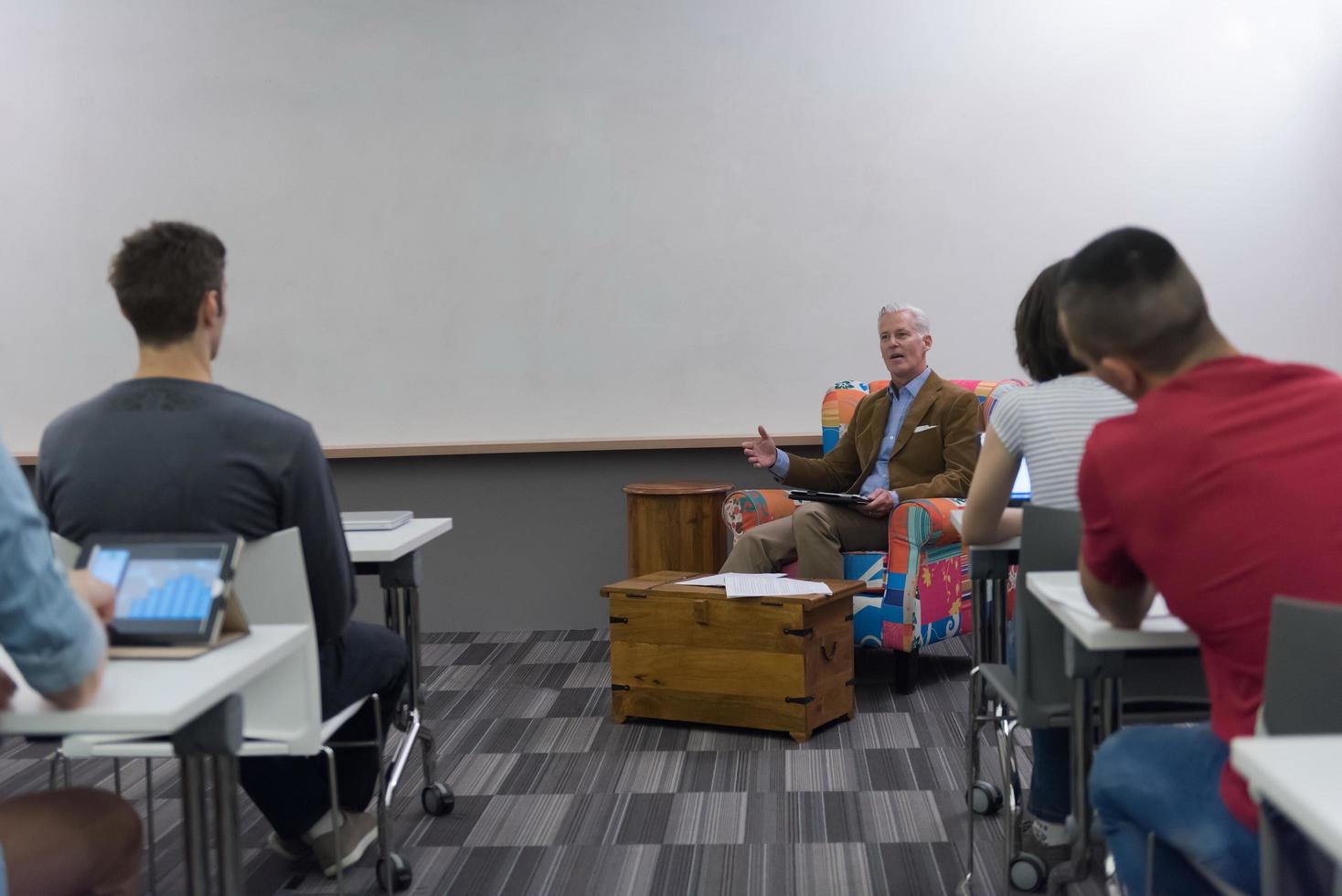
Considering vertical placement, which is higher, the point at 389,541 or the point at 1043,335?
the point at 1043,335

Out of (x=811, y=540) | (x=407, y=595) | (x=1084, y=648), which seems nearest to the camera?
(x=1084, y=648)

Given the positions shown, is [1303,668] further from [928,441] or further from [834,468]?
[834,468]

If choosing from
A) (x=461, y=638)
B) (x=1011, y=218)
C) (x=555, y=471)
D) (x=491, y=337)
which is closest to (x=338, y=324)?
(x=491, y=337)

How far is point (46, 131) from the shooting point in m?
5.22

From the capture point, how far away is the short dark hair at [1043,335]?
243 cm

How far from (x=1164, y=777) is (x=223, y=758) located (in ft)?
4.15

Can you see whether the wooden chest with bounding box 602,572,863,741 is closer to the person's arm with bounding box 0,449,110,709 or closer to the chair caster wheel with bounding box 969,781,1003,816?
the chair caster wheel with bounding box 969,781,1003,816

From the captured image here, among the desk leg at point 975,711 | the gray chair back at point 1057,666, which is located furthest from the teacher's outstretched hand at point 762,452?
the gray chair back at point 1057,666

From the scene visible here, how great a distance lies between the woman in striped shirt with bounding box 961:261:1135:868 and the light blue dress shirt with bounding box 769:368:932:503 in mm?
1846

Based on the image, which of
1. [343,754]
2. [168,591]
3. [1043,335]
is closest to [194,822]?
[168,591]

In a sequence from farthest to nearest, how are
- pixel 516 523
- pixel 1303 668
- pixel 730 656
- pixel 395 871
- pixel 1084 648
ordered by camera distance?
1. pixel 516 523
2. pixel 730 656
3. pixel 395 871
4. pixel 1084 648
5. pixel 1303 668

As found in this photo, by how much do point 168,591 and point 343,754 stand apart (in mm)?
1222

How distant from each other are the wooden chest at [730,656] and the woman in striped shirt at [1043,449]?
3.44ft

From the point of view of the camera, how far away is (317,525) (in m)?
2.15
